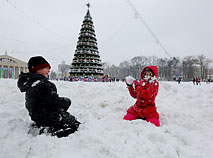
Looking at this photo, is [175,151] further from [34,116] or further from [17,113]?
[17,113]

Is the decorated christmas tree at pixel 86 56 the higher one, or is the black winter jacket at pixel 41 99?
the decorated christmas tree at pixel 86 56

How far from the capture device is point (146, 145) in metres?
1.86

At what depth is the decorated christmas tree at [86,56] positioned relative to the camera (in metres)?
22.8

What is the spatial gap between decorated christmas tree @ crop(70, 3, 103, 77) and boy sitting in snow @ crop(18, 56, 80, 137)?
2072cm

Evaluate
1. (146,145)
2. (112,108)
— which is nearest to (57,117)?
(146,145)

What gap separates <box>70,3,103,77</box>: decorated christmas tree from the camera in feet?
74.8

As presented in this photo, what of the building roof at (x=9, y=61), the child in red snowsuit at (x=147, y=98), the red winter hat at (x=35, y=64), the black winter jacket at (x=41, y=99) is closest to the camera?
the black winter jacket at (x=41, y=99)

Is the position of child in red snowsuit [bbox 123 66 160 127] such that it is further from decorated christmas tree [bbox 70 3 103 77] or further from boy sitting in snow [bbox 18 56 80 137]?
decorated christmas tree [bbox 70 3 103 77]

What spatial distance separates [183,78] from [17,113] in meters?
59.5

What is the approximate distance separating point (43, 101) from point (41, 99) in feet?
0.15

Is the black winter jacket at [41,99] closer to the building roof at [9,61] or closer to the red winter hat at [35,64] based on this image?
the red winter hat at [35,64]

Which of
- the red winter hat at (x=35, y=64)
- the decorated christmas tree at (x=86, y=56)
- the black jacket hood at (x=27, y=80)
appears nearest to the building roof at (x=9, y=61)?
the decorated christmas tree at (x=86, y=56)

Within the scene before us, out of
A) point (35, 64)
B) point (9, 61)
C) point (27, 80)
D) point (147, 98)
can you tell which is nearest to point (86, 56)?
point (147, 98)

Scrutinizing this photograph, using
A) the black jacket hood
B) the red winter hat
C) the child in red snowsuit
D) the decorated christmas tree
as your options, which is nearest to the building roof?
the decorated christmas tree
